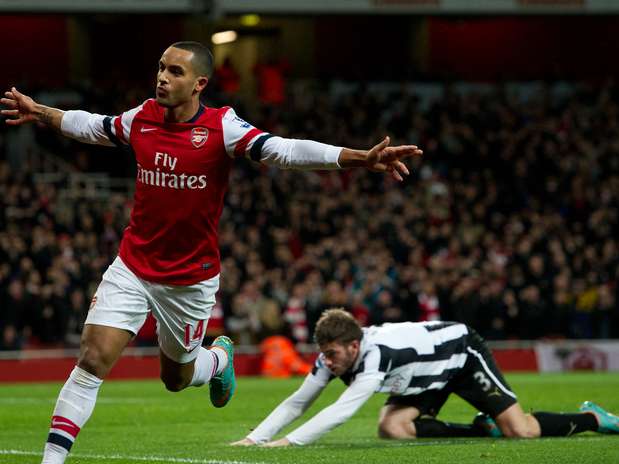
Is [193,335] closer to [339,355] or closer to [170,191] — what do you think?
[170,191]

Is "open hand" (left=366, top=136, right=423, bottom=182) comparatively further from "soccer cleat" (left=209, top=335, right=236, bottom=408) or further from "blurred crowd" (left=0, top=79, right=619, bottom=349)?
"blurred crowd" (left=0, top=79, right=619, bottom=349)

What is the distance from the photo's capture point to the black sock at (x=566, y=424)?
33.9ft

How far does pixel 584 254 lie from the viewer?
2673 cm

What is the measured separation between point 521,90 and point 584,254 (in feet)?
26.7

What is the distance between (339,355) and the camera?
951 cm

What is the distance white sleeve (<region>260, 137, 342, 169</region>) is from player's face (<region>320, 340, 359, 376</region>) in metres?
2.39

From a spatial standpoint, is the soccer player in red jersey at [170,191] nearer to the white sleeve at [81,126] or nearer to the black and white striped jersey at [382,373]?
the white sleeve at [81,126]

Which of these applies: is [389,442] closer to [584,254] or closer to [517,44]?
[584,254]

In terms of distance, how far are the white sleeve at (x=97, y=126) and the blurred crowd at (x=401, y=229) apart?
44.8 feet

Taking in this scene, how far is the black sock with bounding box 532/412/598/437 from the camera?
10.3 m

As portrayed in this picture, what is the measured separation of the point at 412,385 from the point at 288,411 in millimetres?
1181

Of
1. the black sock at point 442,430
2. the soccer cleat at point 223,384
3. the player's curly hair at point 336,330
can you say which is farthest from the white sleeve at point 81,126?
the black sock at point 442,430

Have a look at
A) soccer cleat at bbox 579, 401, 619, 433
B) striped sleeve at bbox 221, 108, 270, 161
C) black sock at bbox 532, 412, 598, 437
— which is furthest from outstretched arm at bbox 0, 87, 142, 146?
soccer cleat at bbox 579, 401, 619, 433

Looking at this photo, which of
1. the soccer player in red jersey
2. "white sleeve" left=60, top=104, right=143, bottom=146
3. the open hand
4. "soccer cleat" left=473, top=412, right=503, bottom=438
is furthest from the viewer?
"soccer cleat" left=473, top=412, right=503, bottom=438
